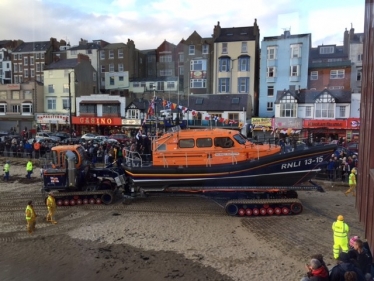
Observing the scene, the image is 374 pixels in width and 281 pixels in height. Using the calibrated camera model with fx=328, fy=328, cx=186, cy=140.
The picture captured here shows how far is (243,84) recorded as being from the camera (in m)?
34.1

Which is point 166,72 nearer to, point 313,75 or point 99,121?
point 99,121

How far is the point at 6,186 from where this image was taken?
15.1m

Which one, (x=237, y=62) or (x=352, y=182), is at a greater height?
(x=237, y=62)

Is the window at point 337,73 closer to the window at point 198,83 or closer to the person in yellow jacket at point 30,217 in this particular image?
the window at point 198,83

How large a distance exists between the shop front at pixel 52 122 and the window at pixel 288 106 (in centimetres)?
2353

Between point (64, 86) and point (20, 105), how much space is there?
6.11 metres

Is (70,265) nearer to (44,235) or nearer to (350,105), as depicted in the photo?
(44,235)

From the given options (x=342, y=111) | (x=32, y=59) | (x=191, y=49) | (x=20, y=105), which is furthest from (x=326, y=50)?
(x=32, y=59)

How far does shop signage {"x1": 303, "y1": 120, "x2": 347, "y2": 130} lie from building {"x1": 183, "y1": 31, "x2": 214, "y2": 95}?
11.8 metres

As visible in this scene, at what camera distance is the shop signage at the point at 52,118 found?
37.5m

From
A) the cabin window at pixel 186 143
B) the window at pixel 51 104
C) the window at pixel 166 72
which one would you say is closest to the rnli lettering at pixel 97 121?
the window at pixel 51 104

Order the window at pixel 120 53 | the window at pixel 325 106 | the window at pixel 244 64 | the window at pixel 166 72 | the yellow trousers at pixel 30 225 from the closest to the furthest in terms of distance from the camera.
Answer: the yellow trousers at pixel 30 225, the window at pixel 325 106, the window at pixel 244 64, the window at pixel 166 72, the window at pixel 120 53

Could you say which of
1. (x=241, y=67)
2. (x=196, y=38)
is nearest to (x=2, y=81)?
(x=196, y=38)

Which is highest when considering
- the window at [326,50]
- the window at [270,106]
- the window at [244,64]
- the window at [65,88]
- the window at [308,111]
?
the window at [326,50]
